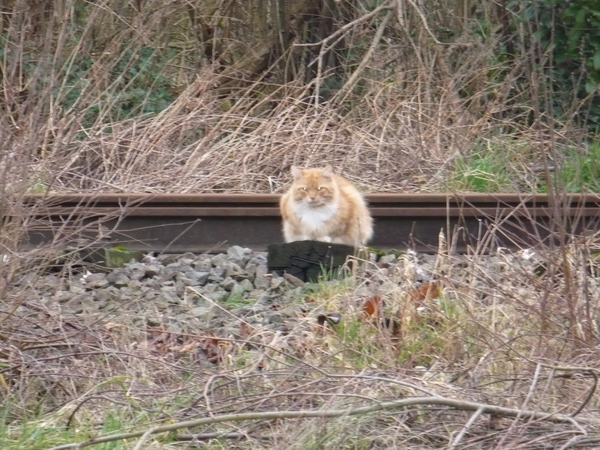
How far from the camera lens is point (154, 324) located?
18.5 feet

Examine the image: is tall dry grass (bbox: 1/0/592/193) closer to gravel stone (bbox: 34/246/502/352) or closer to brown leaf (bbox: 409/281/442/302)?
gravel stone (bbox: 34/246/502/352)

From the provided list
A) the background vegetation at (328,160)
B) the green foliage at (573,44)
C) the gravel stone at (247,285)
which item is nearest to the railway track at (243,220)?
the background vegetation at (328,160)

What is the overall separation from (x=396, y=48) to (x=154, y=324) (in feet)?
25.3

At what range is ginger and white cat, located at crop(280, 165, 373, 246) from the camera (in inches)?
309

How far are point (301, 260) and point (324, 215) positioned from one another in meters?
1.00

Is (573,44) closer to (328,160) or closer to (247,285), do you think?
(328,160)

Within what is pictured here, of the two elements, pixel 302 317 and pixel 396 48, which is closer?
pixel 302 317

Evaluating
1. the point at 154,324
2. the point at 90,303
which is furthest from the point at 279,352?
the point at 90,303

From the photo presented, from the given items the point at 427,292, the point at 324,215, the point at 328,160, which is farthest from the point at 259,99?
the point at 427,292

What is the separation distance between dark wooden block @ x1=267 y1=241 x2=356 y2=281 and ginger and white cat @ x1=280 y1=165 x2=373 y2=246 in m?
0.68

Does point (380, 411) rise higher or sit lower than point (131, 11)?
lower

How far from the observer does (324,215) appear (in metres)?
7.99

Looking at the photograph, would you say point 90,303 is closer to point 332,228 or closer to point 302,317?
point 302,317

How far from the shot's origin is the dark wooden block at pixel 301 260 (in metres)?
7.04
